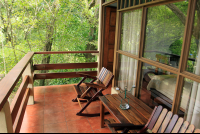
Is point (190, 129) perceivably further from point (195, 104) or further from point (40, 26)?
point (40, 26)

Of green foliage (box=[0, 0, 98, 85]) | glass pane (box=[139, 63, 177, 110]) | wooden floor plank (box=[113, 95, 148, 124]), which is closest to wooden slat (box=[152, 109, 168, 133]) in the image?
wooden floor plank (box=[113, 95, 148, 124])

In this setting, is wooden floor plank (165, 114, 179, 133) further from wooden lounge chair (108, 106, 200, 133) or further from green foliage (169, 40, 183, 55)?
green foliage (169, 40, 183, 55)

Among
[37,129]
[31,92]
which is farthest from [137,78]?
[31,92]

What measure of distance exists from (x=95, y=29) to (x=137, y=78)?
679cm

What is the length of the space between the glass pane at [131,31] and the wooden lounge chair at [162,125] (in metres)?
1.43

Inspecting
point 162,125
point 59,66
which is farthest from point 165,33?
point 59,66

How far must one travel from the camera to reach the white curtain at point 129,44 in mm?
2848

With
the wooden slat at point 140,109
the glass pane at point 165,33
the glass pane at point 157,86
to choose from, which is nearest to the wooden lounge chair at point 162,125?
the wooden slat at point 140,109

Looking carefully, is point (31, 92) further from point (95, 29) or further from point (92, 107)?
point (95, 29)

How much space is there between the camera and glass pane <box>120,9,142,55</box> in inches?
110

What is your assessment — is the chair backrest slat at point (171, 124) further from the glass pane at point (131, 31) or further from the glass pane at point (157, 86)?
the glass pane at point (131, 31)

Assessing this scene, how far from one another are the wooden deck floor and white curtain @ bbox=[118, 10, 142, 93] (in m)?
0.83

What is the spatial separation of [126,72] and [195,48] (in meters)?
1.64

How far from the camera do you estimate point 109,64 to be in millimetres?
4719
